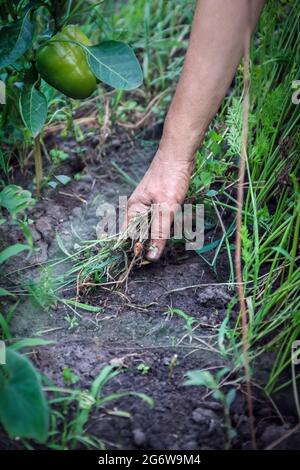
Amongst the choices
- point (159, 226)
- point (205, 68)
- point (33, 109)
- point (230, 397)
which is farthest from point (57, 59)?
point (230, 397)

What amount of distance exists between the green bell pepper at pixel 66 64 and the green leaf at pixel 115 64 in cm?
3

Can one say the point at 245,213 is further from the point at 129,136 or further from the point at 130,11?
the point at 130,11

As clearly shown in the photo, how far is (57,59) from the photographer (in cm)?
131

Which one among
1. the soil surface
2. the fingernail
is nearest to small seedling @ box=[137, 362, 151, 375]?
the soil surface

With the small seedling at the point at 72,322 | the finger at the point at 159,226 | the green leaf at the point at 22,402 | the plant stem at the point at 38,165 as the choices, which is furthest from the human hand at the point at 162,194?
the green leaf at the point at 22,402

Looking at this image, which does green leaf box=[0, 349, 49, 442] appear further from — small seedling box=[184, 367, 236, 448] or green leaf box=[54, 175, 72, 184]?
green leaf box=[54, 175, 72, 184]

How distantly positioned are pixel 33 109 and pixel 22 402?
0.72 m

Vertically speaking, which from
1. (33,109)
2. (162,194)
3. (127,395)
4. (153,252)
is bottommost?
(127,395)

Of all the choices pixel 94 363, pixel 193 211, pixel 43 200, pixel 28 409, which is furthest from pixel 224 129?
pixel 28 409

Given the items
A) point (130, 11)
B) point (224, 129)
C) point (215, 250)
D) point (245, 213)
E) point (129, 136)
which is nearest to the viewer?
point (245, 213)

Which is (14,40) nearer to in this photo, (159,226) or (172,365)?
(159,226)

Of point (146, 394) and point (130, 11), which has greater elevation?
Answer: point (130, 11)

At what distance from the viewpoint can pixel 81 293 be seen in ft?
4.45

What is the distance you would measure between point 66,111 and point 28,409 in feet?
3.30
